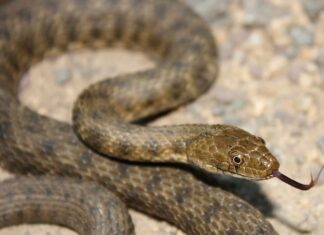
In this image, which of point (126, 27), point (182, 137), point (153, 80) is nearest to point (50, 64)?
point (126, 27)

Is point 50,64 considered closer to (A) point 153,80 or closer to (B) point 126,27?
(B) point 126,27

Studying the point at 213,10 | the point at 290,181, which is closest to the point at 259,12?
the point at 213,10

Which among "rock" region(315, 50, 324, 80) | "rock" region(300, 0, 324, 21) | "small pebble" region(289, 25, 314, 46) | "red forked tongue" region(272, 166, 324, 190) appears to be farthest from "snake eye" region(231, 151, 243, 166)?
"rock" region(300, 0, 324, 21)

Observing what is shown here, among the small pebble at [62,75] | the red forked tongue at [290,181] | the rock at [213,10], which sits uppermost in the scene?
the rock at [213,10]

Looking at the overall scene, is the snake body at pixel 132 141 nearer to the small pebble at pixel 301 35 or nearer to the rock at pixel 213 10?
the rock at pixel 213 10

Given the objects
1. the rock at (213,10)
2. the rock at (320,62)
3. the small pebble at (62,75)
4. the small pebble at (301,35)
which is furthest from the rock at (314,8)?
the small pebble at (62,75)

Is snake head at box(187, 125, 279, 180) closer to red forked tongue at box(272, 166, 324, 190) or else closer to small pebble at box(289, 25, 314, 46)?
red forked tongue at box(272, 166, 324, 190)

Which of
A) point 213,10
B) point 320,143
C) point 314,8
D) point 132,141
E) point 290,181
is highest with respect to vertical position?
point 314,8

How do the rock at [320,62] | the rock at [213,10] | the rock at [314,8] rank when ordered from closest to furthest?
1. the rock at [320,62]
2. the rock at [314,8]
3. the rock at [213,10]

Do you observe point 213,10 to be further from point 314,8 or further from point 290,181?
point 290,181
